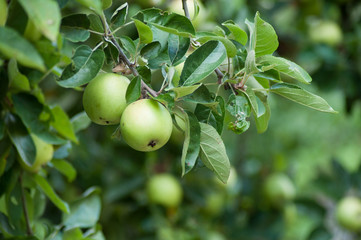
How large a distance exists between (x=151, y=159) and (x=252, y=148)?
0.87m

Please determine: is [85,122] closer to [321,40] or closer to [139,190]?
[139,190]

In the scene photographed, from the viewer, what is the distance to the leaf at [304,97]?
24.1 inches

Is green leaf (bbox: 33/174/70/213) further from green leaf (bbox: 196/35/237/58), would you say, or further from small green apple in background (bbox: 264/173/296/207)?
small green apple in background (bbox: 264/173/296/207)

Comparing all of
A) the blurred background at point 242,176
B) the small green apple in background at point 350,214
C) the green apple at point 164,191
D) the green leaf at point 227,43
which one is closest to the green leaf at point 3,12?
the green leaf at point 227,43

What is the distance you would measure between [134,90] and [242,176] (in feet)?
4.43

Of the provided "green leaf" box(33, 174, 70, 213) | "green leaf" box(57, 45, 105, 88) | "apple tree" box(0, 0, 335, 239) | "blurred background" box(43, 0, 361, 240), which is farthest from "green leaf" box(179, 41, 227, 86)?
"blurred background" box(43, 0, 361, 240)

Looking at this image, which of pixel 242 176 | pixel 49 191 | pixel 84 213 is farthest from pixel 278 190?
pixel 49 191

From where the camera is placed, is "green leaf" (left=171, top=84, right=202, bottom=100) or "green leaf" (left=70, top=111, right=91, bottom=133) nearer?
"green leaf" (left=171, top=84, right=202, bottom=100)

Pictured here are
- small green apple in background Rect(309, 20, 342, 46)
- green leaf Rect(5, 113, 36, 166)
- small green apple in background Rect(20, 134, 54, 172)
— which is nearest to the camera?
green leaf Rect(5, 113, 36, 166)

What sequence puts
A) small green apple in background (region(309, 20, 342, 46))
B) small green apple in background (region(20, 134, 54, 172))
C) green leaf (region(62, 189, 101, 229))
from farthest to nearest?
small green apple in background (region(309, 20, 342, 46)), green leaf (region(62, 189, 101, 229)), small green apple in background (region(20, 134, 54, 172))

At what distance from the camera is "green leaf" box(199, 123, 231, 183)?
61cm

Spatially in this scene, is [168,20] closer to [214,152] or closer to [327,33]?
[214,152]

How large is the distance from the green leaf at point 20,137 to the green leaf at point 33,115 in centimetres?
4

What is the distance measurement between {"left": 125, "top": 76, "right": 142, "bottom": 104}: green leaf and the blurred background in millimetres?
751
